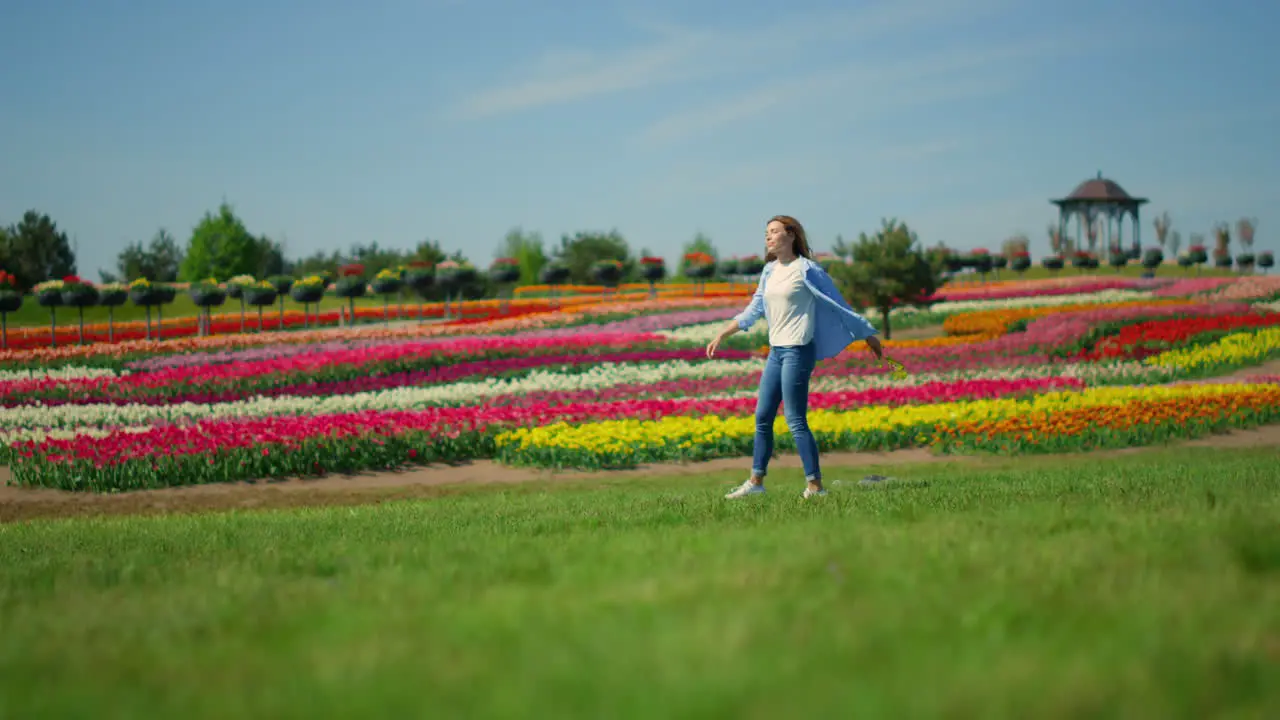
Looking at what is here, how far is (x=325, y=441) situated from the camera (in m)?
13.2

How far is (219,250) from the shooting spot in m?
61.8

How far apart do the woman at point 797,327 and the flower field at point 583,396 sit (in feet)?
16.8

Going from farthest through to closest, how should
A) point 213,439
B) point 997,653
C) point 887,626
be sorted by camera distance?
point 213,439 < point 887,626 < point 997,653

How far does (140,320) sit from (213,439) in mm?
41244

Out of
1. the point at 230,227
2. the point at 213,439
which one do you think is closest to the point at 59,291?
the point at 213,439

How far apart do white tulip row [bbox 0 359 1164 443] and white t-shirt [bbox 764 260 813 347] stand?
1076 centimetres

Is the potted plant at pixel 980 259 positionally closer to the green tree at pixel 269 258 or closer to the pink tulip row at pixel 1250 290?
the pink tulip row at pixel 1250 290

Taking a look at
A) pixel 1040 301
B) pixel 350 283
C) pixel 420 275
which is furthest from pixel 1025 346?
pixel 350 283

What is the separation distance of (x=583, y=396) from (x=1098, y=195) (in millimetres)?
57470

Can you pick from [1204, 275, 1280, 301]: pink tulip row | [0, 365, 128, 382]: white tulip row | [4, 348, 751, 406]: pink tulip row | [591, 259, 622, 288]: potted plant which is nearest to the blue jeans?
[4, 348, 751, 406]: pink tulip row

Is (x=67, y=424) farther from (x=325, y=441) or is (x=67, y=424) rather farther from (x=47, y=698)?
(x=47, y=698)

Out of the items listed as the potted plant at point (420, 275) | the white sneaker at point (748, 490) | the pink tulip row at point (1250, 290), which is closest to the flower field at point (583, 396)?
the pink tulip row at point (1250, 290)

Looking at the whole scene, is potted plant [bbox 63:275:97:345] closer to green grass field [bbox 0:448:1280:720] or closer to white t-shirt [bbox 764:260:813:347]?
green grass field [bbox 0:448:1280:720]

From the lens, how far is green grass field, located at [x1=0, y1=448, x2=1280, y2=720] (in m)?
2.88
